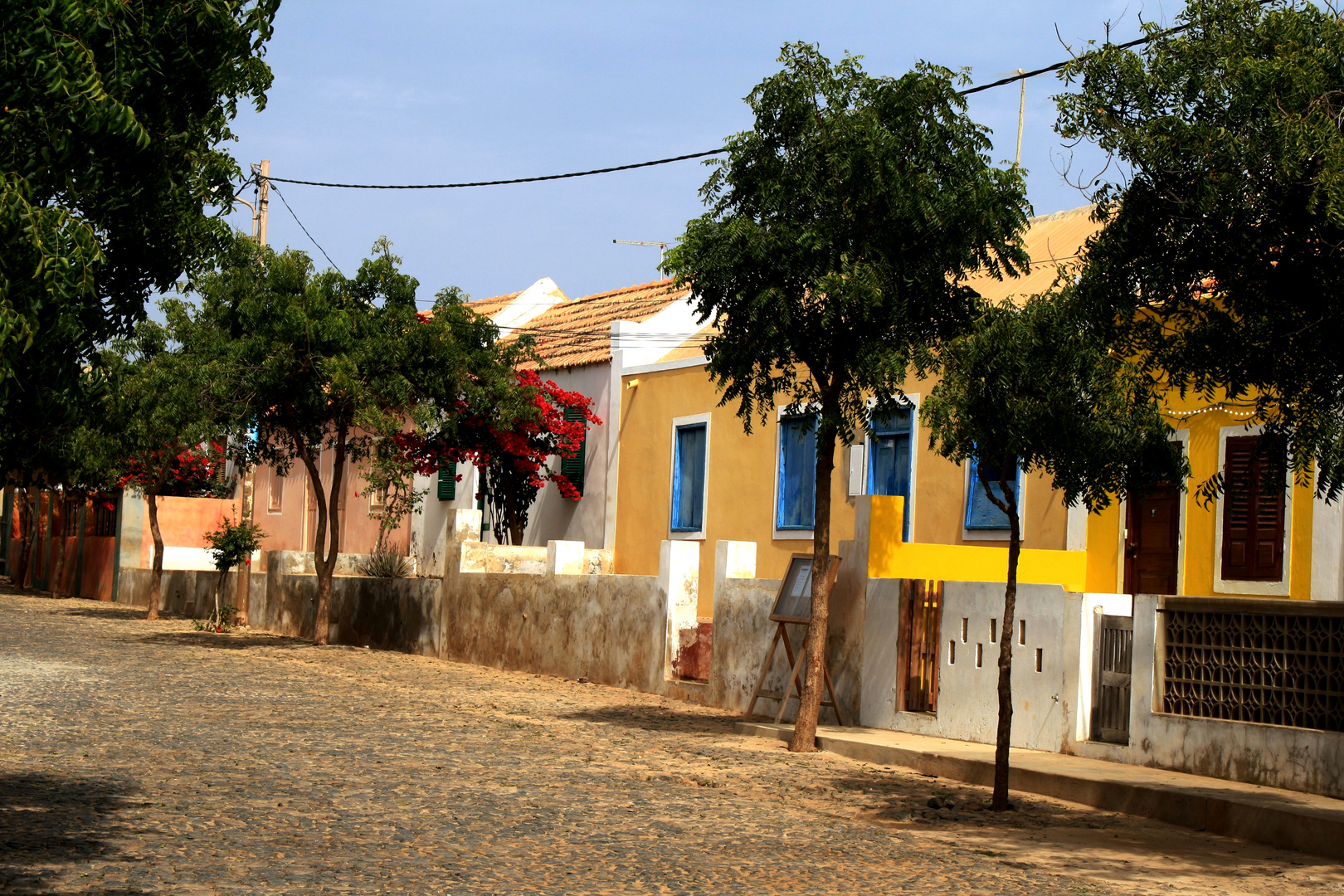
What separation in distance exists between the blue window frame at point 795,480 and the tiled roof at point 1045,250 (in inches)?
126

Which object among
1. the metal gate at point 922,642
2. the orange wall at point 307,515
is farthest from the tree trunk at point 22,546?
the metal gate at point 922,642

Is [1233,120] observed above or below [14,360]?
above

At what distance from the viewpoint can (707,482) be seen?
853 inches

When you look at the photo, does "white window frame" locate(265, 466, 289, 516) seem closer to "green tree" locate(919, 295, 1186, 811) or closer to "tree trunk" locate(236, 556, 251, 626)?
"tree trunk" locate(236, 556, 251, 626)

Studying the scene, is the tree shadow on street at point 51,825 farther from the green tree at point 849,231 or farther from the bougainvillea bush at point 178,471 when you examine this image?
the bougainvillea bush at point 178,471

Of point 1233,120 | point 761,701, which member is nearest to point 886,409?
point 761,701

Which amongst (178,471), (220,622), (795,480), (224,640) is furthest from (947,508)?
(178,471)

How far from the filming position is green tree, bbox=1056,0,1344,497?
7395 mm

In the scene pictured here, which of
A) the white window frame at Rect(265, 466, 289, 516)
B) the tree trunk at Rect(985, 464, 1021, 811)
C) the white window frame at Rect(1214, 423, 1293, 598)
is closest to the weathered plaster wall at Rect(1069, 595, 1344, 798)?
the tree trunk at Rect(985, 464, 1021, 811)

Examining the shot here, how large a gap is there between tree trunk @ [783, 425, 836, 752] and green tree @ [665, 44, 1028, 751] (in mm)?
23

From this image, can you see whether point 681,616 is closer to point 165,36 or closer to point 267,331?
point 267,331

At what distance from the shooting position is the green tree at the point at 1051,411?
9.11 meters

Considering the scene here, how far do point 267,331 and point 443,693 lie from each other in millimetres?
6993

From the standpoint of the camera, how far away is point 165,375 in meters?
20.3
